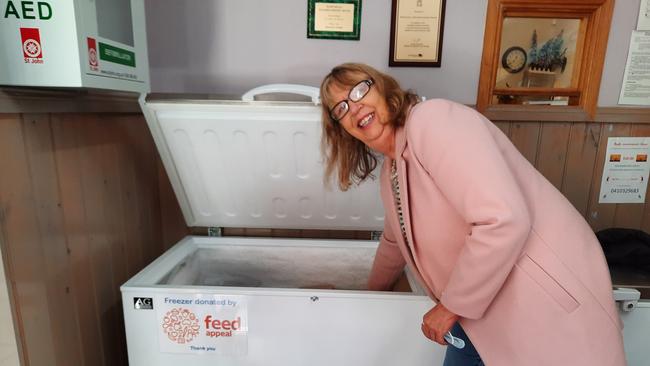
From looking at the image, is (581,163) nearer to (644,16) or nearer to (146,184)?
(644,16)

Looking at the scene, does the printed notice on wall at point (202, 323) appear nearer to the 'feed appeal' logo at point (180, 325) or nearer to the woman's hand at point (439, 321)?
the 'feed appeal' logo at point (180, 325)

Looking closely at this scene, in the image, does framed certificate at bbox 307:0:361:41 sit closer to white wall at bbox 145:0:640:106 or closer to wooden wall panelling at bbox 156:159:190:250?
white wall at bbox 145:0:640:106

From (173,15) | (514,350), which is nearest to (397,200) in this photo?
(514,350)

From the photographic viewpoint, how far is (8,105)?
0.77 meters

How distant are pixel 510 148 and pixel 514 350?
41 centimetres

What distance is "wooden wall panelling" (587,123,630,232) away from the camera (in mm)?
1420

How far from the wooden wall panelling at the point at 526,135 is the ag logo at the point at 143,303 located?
1410mm

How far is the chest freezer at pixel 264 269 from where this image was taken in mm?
979


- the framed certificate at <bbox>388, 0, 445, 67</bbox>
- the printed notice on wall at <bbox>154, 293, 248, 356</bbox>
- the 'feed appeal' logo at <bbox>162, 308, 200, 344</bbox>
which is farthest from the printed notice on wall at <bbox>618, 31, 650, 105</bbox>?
the 'feed appeal' logo at <bbox>162, 308, 200, 344</bbox>

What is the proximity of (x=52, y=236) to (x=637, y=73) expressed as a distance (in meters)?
2.05

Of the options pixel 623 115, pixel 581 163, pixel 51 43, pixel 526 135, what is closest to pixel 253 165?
pixel 51 43

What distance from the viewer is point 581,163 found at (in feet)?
4.77

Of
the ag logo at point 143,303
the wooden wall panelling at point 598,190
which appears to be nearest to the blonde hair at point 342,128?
the ag logo at point 143,303

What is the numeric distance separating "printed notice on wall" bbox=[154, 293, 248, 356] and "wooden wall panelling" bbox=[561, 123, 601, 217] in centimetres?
138
